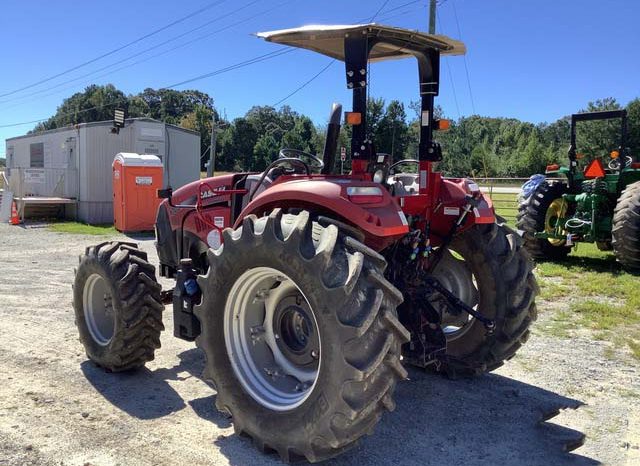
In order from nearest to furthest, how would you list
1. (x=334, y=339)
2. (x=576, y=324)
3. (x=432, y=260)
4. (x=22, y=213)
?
(x=334, y=339)
(x=432, y=260)
(x=576, y=324)
(x=22, y=213)

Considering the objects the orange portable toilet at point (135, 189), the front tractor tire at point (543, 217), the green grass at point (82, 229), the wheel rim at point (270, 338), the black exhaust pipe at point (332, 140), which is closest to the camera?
the wheel rim at point (270, 338)

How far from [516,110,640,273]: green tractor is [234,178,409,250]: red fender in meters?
7.00

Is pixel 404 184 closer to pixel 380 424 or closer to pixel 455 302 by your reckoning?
pixel 455 302

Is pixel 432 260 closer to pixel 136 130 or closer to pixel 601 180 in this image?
pixel 601 180

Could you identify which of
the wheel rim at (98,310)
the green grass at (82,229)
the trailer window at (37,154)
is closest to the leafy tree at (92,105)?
the trailer window at (37,154)

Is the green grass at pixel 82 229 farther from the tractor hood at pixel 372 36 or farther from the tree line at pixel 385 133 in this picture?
the tractor hood at pixel 372 36

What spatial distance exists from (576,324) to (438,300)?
3131 millimetres

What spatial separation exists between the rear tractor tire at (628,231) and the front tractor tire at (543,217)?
1642 mm

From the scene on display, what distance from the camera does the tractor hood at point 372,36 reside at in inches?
150

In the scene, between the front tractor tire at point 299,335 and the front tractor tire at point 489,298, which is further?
the front tractor tire at point 489,298

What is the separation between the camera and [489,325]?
14.0 feet

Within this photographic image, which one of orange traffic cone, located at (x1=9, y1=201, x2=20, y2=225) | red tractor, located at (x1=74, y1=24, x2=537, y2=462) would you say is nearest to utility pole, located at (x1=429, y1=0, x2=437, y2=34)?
orange traffic cone, located at (x1=9, y1=201, x2=20, y2=225)

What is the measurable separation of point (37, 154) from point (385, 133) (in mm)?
23951

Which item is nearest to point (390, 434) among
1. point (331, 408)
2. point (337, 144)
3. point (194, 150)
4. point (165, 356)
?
point (331, 408)
